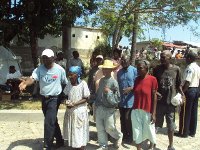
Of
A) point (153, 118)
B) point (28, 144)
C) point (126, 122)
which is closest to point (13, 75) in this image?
point (28, 144)

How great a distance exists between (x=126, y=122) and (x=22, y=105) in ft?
12.0

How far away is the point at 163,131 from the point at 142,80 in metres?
2.50

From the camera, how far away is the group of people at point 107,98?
6395mm

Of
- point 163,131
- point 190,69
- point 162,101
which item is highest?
point 190,69

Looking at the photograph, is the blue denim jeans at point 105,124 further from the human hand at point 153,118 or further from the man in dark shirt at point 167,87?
the man in dark shirt at point 167,87

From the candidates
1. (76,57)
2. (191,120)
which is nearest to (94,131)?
(191,120)

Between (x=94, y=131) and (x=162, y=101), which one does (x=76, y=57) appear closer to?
(x=94, y=131)

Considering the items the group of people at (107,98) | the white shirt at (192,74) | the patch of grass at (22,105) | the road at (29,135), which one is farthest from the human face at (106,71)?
the patch of grass at (22,105)

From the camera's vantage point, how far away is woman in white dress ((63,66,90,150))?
6348 mm

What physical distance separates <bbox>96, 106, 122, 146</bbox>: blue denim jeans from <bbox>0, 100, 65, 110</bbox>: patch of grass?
3126 mm

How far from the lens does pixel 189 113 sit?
8.09 m

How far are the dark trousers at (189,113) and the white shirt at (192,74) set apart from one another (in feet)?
0.50

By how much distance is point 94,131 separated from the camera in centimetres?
808

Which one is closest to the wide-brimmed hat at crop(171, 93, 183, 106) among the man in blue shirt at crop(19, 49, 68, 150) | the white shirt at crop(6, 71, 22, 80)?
the man in blue shirt at crop(19, 49, 68, 150)
